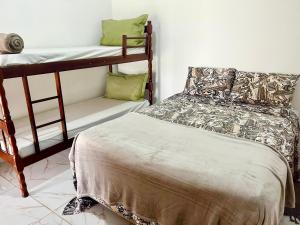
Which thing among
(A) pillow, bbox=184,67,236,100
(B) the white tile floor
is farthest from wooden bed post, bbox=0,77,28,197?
A: (A) pillow, bbox=184,67,236,100

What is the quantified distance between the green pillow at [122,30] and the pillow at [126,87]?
1.43ft

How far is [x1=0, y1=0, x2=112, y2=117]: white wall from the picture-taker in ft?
7.89

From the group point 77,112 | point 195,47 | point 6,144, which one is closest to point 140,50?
point 195,47

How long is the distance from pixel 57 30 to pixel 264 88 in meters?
2.37

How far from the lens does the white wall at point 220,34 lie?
2225mm

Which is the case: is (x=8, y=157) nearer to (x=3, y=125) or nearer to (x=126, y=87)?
(x=3, y=125)

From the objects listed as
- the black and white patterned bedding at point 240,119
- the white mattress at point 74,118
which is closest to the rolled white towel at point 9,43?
the white mattress at point 74,118

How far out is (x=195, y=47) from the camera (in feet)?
9.19

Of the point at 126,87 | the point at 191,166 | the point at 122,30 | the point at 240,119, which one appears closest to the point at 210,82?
the point at 240,119

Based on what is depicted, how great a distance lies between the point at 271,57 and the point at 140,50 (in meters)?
1.47

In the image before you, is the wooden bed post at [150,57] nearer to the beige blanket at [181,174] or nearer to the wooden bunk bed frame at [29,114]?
the wooden bunk bed frame at [29,114]

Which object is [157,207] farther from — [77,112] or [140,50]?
[140,50]

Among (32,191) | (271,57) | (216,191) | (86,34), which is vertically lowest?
(32,191)

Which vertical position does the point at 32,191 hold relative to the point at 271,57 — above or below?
below
